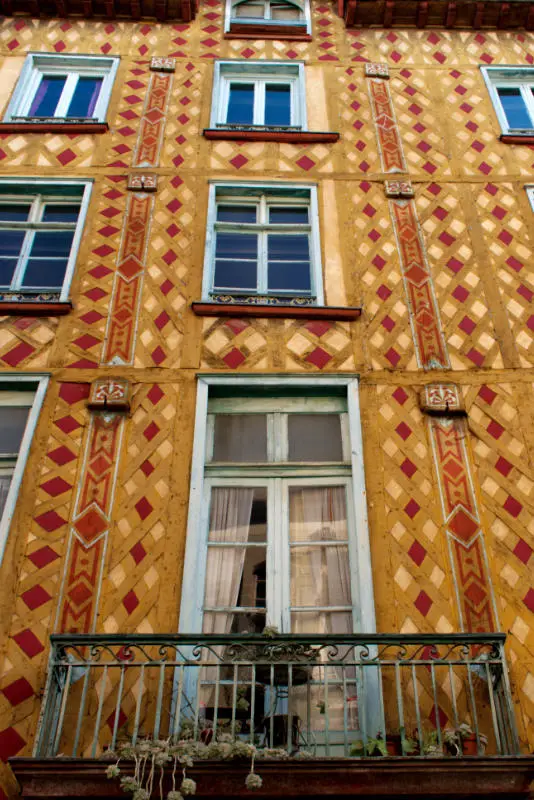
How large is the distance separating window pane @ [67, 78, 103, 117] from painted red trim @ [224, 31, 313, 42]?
2.27 metres

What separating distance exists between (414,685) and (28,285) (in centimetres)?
605

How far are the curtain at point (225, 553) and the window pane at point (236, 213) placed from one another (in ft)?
13.5

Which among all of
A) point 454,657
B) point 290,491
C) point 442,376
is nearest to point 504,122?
point 442,376

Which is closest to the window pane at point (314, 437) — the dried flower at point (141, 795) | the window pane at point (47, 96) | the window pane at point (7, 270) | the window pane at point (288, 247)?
the window pane at point (288, 247)

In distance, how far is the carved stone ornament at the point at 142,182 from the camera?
973 centimetres

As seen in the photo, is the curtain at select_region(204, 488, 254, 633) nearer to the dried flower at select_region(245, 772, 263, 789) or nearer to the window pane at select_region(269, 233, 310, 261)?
the dried flower at select_region(245, 772, 263, 789)

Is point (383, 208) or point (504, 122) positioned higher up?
point (504, 122)

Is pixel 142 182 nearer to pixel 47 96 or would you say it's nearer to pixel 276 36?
pixel 47 96

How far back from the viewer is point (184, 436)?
7.43m

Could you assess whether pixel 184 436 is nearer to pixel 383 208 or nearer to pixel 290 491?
pixel 290 491

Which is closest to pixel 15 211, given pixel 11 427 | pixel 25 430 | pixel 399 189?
pixel 11 427

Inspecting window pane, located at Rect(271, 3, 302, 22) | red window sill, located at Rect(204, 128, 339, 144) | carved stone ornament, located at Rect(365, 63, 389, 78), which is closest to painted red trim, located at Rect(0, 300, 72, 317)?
red window sill, located at Rect(204, 128, 339, 144)

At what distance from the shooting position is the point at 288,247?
9.55 meters

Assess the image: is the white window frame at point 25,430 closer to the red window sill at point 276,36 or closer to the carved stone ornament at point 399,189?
the carved stone ornament at point 399,189
